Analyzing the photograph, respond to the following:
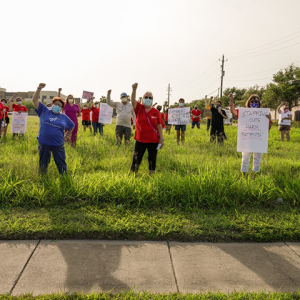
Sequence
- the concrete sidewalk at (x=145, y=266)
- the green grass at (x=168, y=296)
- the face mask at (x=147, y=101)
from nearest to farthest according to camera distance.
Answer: the green grass at (x=168, y=296) → the concrete sidewalk at (x=145, y=266) → the face mask at (x=147, y=101)

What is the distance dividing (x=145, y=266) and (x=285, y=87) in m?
42.4

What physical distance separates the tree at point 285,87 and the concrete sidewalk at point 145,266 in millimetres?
41037

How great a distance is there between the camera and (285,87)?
39.7m

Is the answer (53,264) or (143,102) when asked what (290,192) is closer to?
(143,102)

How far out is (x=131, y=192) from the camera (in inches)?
187

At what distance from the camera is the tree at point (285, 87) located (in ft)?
131

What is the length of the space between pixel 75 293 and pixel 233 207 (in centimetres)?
288

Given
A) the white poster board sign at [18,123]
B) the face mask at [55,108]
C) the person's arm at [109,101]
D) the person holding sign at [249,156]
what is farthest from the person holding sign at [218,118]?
the white poster board sign at [18,123]

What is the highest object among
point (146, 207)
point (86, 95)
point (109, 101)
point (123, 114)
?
point (86, 95)

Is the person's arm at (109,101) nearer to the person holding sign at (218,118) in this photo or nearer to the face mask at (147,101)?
the face mask at (147,101)

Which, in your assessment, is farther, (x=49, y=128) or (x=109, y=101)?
(x=109, y=101)

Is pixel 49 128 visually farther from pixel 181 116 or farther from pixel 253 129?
pixel 181 116

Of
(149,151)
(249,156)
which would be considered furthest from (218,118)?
(149,151)

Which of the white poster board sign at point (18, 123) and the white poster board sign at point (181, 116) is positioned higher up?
the white poster board sign at point (181, 116)
